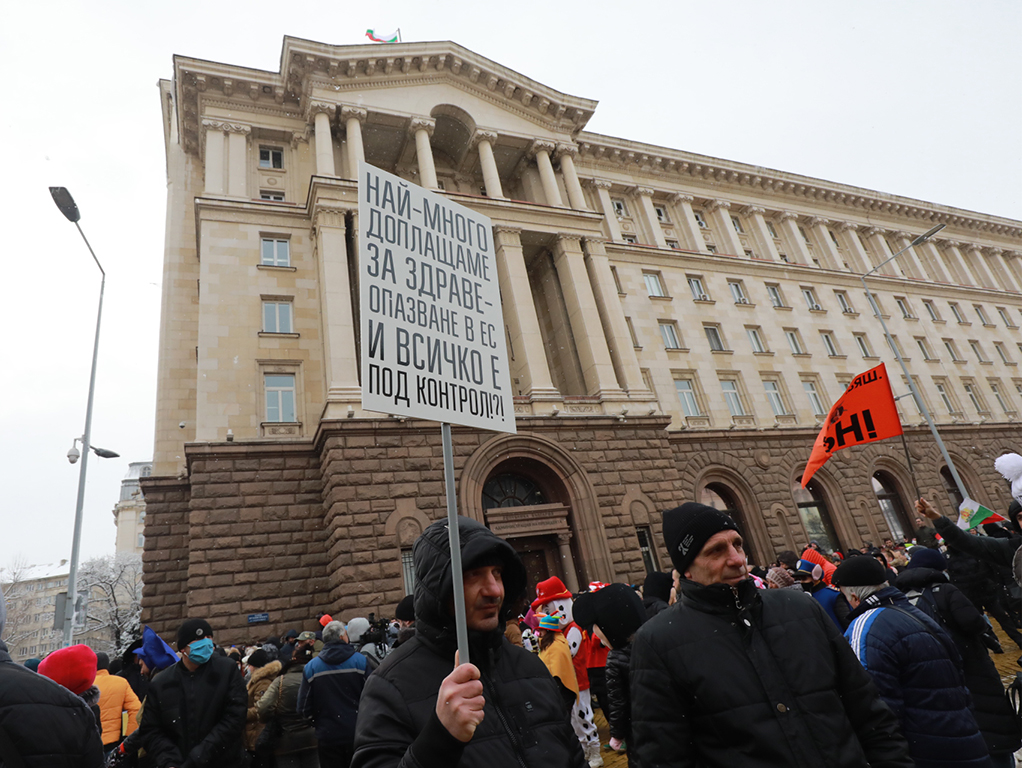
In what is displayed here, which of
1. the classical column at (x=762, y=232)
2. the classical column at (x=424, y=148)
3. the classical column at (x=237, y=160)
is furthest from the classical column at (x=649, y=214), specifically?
the classical column at (x=237, y=160)

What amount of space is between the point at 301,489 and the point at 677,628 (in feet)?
49.9

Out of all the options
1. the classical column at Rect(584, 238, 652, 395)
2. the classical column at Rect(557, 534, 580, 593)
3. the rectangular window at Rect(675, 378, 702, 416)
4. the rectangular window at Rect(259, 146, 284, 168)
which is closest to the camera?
the classical column at Rect(557, 534, 580, 593)

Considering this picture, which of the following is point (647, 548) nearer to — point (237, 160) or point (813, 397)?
point (813, 397)

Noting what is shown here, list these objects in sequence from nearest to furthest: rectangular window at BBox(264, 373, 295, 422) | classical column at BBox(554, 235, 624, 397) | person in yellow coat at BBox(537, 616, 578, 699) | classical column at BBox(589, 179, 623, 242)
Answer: person in yellow coat at BBox(537, 616, 578, 699) → rectangular window at BBox(264, 373, 295, 422) → classical column at BBox(554, 235, 624, 397) → classical column at BBox(589, 179, 623, 242)

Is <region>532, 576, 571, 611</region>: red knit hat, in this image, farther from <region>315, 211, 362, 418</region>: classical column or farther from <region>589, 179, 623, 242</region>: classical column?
<region>589, 179, 623, 242</region>: classical column

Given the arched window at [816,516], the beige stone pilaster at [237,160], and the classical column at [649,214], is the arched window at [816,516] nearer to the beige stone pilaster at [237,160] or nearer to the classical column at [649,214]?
the classical column at [649,214]

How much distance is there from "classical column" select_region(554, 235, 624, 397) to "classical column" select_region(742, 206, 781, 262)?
1387 centimetres

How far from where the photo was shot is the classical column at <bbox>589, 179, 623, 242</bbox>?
27459 mm

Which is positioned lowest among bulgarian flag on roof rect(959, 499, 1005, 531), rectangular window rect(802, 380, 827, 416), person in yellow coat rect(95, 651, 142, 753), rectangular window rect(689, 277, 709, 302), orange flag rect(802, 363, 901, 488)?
person in yellow coat rect(95, 651, 142, 753)

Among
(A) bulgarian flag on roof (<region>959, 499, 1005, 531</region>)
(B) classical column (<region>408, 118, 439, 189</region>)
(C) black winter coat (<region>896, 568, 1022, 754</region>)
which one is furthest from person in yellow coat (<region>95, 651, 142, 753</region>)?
(B) classical column (<region>408, 118, 439, 189</region>)

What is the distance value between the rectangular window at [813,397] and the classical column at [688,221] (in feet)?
26.9

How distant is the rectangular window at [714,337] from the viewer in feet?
87.4

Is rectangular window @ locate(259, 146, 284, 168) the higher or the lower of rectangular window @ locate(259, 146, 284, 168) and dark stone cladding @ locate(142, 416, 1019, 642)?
the higher

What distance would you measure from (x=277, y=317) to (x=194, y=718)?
1567 cm
